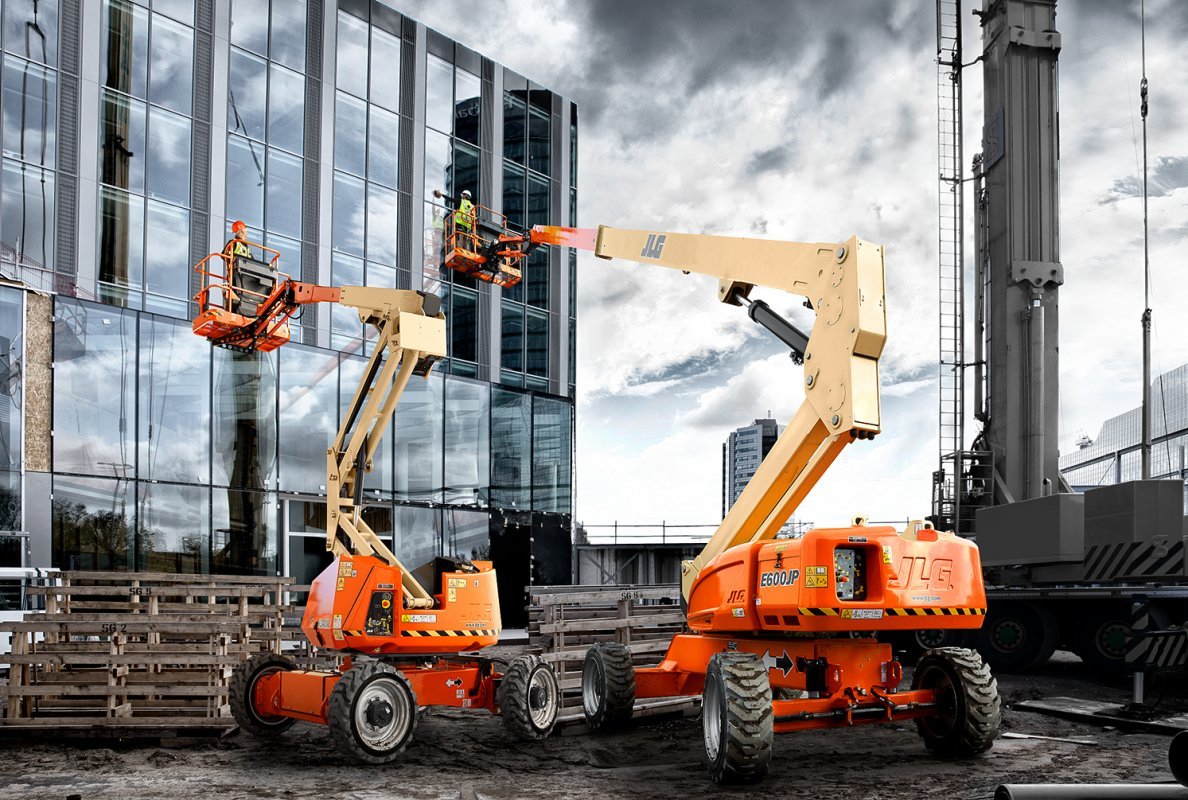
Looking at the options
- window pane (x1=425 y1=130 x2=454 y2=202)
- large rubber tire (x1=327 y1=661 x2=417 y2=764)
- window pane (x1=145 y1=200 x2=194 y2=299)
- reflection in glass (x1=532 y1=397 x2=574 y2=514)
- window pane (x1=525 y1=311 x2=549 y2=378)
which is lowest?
large rubber tire (x1=327 y1=661 x2=417 y2=764)

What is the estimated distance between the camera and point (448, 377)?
29.0m

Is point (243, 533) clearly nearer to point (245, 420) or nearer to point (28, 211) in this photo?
point (245, 420)

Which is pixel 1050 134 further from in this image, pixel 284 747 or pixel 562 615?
pixel 284 747

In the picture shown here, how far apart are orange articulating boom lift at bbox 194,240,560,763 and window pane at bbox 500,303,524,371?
61.6ft

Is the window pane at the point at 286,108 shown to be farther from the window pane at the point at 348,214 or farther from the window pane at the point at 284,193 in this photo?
the window pane at the point at 348,214

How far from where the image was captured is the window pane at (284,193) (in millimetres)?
26656

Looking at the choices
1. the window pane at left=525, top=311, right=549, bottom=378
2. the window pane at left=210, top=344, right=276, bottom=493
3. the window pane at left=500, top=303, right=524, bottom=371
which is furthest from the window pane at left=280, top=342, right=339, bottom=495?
the window pane at left=525, top=311, right=549, bottom=378

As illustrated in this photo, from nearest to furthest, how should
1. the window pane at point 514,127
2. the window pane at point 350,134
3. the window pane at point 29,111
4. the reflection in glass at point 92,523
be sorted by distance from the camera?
the reflection in glass at point 92,523 < the window pane at point 29,111 < the window pane at point 350,134 < the window pane at point 514,127

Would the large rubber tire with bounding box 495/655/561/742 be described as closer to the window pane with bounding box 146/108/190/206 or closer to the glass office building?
the glass office building

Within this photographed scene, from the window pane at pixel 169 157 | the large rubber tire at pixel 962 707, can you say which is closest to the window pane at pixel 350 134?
the window pane at pixel 169 157

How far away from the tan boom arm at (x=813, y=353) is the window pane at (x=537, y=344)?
2079cm

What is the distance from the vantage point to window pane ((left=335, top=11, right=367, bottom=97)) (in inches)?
1132

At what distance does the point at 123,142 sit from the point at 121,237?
202 centimetres

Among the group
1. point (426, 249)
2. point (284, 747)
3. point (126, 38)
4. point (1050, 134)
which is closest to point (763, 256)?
point (284, 747)
